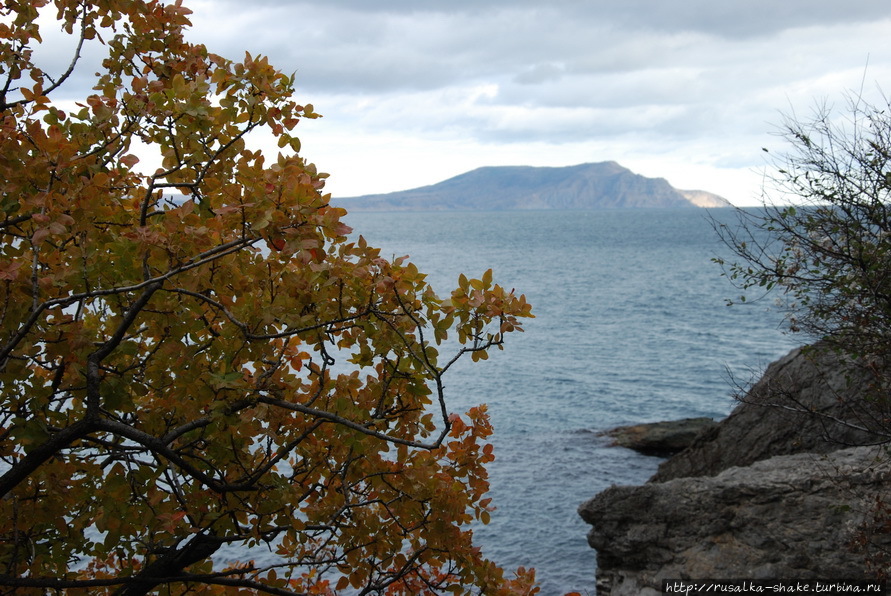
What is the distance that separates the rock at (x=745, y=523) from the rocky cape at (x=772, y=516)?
1 cm

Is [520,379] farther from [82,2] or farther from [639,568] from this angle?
[82,2]

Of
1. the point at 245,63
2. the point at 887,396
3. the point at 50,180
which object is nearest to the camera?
the point at 50,180

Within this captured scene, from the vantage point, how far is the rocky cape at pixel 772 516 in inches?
375

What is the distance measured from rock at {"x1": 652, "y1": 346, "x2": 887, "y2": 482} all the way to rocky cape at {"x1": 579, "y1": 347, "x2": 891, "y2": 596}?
0.12 meters

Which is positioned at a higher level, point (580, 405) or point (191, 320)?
point (191, 320)

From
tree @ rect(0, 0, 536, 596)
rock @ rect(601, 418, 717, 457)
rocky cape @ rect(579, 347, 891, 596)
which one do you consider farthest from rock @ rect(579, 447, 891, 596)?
rock @ rect(601, 418, 717, 457)


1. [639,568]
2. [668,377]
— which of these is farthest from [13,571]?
[668,377]

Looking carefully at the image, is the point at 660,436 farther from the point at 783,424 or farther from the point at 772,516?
the point at 772,516

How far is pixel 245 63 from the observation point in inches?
181

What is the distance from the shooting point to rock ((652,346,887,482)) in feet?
42.1

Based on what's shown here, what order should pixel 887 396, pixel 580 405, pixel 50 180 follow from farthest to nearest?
pixel 580 405 < pixel 887 396 < pixel 50 180

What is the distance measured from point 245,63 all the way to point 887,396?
8594 mm

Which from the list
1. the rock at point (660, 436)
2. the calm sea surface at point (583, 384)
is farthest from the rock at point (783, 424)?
the rock at point (660, 436)

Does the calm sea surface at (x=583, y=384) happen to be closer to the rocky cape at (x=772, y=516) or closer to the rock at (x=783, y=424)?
the rock at (x=783, y=424)
